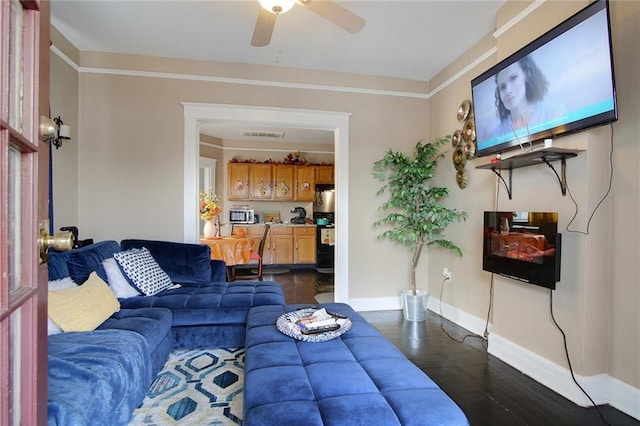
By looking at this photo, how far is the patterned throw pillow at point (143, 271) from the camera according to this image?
2.81 meters

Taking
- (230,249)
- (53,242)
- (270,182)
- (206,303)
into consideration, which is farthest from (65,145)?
(270,182)

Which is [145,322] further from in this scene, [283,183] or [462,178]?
[283,183]

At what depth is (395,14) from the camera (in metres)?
2.83

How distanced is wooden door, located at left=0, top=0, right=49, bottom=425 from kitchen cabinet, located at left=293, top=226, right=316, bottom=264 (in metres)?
6.01

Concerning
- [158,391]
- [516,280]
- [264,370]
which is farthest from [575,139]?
[158,391]

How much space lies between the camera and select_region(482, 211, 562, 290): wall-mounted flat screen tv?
2.16m

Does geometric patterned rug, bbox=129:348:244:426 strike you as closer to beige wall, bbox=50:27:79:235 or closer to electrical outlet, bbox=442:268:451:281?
beige wall, bbox=50:27:79:235

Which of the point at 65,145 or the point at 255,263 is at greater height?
the point at 65,145

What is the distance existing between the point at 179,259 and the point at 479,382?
2721 millimetres

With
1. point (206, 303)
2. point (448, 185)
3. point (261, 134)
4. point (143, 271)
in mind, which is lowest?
point (206, 303)

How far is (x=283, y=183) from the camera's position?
277 inches

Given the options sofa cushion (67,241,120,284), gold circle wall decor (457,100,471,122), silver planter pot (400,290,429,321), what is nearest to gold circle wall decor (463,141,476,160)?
gold circle wall decor (457,100,471,122)

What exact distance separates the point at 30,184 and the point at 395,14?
2.97 m

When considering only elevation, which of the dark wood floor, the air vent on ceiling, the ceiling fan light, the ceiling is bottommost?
the dark wood floor
